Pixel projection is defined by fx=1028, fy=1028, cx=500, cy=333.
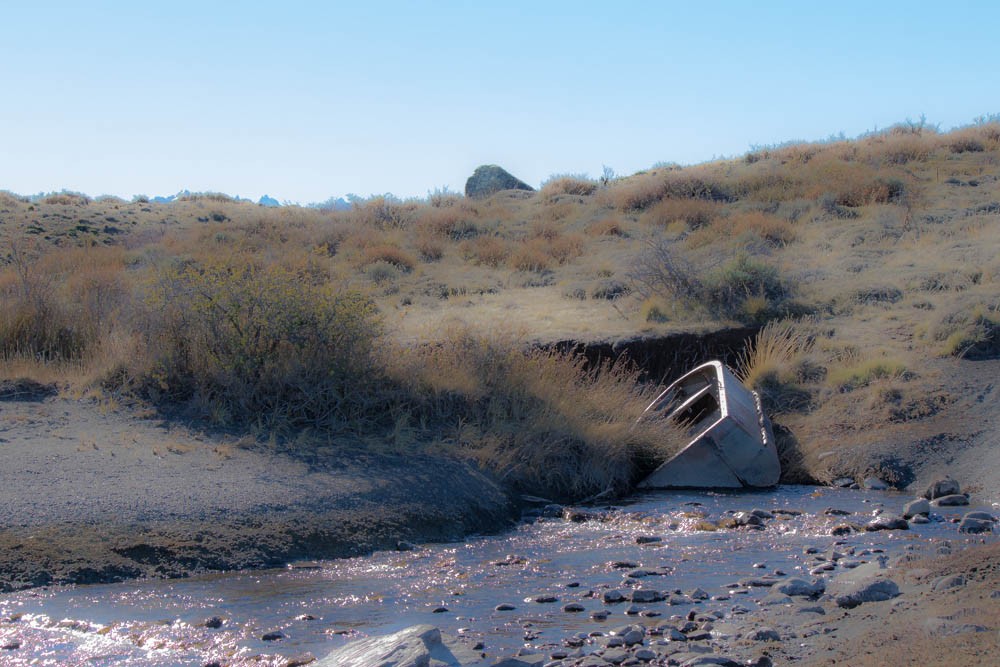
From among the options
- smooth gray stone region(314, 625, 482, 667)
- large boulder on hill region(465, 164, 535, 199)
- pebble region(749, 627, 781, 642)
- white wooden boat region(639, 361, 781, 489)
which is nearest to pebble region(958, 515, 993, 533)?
white wooden boat region(639, 361, 781, 489)

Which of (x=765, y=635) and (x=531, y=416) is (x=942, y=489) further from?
(x=765, y=635)

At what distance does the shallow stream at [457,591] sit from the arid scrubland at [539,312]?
1.95 m

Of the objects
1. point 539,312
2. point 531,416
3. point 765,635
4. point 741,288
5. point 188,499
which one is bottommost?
point 765,635

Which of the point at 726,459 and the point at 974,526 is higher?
the point at 726,459

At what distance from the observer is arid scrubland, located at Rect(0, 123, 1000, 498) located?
429 inches

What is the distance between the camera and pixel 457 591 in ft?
23.4

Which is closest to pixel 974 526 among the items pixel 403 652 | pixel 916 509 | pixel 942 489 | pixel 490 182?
pixel 916 509

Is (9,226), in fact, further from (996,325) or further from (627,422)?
(996,325)

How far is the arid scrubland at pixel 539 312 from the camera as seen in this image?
35.8 ft

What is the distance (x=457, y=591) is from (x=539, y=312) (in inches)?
374

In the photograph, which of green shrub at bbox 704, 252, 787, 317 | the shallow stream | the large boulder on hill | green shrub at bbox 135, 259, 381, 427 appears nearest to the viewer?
the shallow stream

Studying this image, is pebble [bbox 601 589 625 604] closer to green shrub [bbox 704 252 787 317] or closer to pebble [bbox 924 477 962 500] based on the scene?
pebble [bbox 924 477 962 500]

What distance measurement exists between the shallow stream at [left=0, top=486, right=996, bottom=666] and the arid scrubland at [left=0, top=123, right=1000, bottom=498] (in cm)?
195

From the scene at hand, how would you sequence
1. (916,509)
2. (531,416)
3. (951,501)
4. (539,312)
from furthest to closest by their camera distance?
(539,312)
(531,416)
(951,501)
(916,509)
